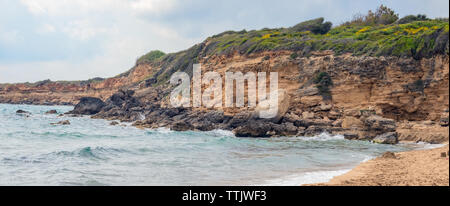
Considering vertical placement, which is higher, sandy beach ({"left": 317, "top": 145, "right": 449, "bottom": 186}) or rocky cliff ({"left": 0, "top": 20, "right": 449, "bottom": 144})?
rocky cliff ({"left": 0, "top": 20, "right": 449, "bottom": 144})

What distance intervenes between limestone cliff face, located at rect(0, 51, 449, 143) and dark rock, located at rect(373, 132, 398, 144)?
558mm

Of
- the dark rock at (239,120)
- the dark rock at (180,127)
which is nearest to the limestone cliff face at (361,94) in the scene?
the dark rock at (239,120)

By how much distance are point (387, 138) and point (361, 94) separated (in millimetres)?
6197

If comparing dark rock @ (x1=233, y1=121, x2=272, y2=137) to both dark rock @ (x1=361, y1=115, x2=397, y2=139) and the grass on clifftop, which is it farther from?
the grass on clifftop

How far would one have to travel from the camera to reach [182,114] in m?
33.3

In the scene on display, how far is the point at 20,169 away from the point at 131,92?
36.0 m

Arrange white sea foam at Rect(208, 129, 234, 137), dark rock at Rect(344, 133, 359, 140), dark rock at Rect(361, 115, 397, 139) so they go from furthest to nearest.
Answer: white sea foam at Rect(208, 129, 234, 137), dark rock at Rect(344, 133, 359, 140), dark rock at Rect(361, 115, 397, 139)

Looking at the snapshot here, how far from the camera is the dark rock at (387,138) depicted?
20.0 metres

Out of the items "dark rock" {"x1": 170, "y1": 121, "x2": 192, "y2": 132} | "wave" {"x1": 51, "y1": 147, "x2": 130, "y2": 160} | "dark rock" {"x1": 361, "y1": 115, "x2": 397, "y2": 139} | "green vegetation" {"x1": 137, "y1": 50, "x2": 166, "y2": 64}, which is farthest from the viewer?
"green vegetation" {"x1": 137, "y1": 50, "x2": 166, "y2": 64}

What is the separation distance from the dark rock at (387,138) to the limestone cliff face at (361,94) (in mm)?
558

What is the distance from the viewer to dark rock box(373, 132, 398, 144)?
20.0m

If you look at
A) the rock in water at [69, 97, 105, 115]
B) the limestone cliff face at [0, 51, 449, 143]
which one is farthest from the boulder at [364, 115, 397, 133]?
the rock in water at [69, 97, 105, 115]

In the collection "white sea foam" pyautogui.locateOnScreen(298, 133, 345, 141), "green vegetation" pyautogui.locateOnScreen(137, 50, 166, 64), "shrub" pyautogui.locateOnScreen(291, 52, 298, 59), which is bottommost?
"white sea foam" pyautogui.locateOnScreen(298, 133, 345, 141)
